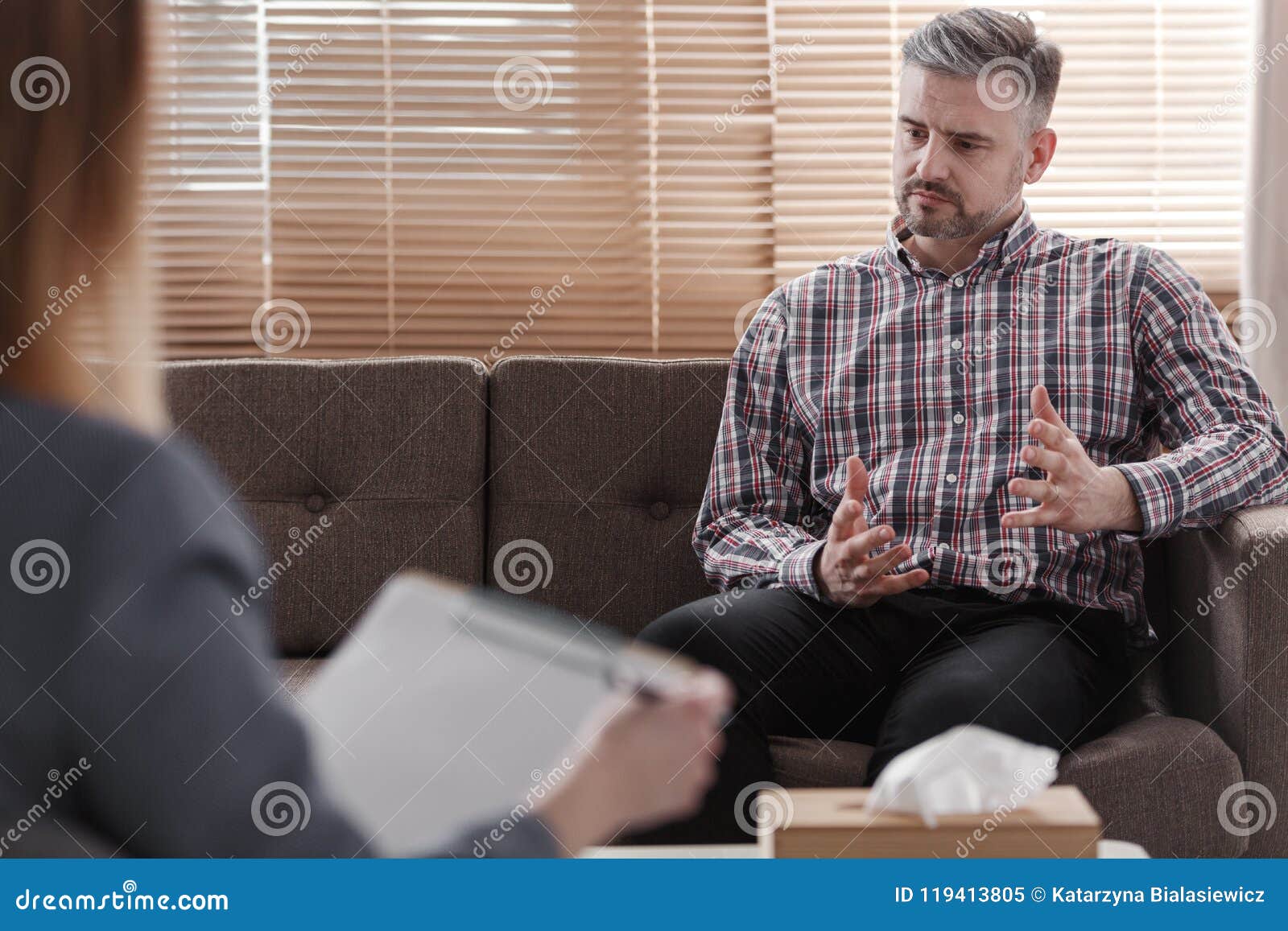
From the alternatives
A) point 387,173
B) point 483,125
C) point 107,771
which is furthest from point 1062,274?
point 107,771

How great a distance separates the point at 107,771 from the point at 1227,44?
2145 mm

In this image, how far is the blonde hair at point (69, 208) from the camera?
340mm

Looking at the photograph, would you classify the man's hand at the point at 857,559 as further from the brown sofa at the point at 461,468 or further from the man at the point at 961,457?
the brown sofa at the point at 461,468

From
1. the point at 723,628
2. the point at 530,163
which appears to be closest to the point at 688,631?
the point at 723,628

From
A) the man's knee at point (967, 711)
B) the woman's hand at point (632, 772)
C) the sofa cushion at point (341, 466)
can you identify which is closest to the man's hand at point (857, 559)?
the man's knee at point (967, 711)

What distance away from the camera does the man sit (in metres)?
1.12

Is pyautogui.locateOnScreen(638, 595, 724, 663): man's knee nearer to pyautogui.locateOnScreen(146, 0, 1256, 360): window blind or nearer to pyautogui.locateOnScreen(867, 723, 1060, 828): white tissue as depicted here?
pyautogui.locateOnScreen(867, 723, 1060, 828): white tissue

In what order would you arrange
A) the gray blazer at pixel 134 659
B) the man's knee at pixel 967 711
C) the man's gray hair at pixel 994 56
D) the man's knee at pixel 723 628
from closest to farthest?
the gray blazer at pixel 134 659 → the man's knee at pixel 967 711 → the man's knee at pixel 723 628 → the man's gray hair at pixel 994 56

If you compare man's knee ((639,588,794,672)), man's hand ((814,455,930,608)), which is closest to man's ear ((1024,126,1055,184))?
man's hand ((814,455,930,608))

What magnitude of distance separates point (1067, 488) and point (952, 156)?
0.50 m

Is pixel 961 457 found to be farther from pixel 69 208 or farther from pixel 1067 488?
pixel 69 208

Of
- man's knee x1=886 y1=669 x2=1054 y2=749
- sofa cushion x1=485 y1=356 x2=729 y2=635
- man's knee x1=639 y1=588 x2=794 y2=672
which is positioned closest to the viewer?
man's knee x1=886 y1=669 x2=1054 y2=749

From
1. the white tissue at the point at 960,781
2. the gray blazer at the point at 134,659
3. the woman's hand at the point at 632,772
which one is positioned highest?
the gray blazer at the point at 134,659

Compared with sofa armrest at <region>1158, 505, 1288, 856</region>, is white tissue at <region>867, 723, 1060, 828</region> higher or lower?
higher
